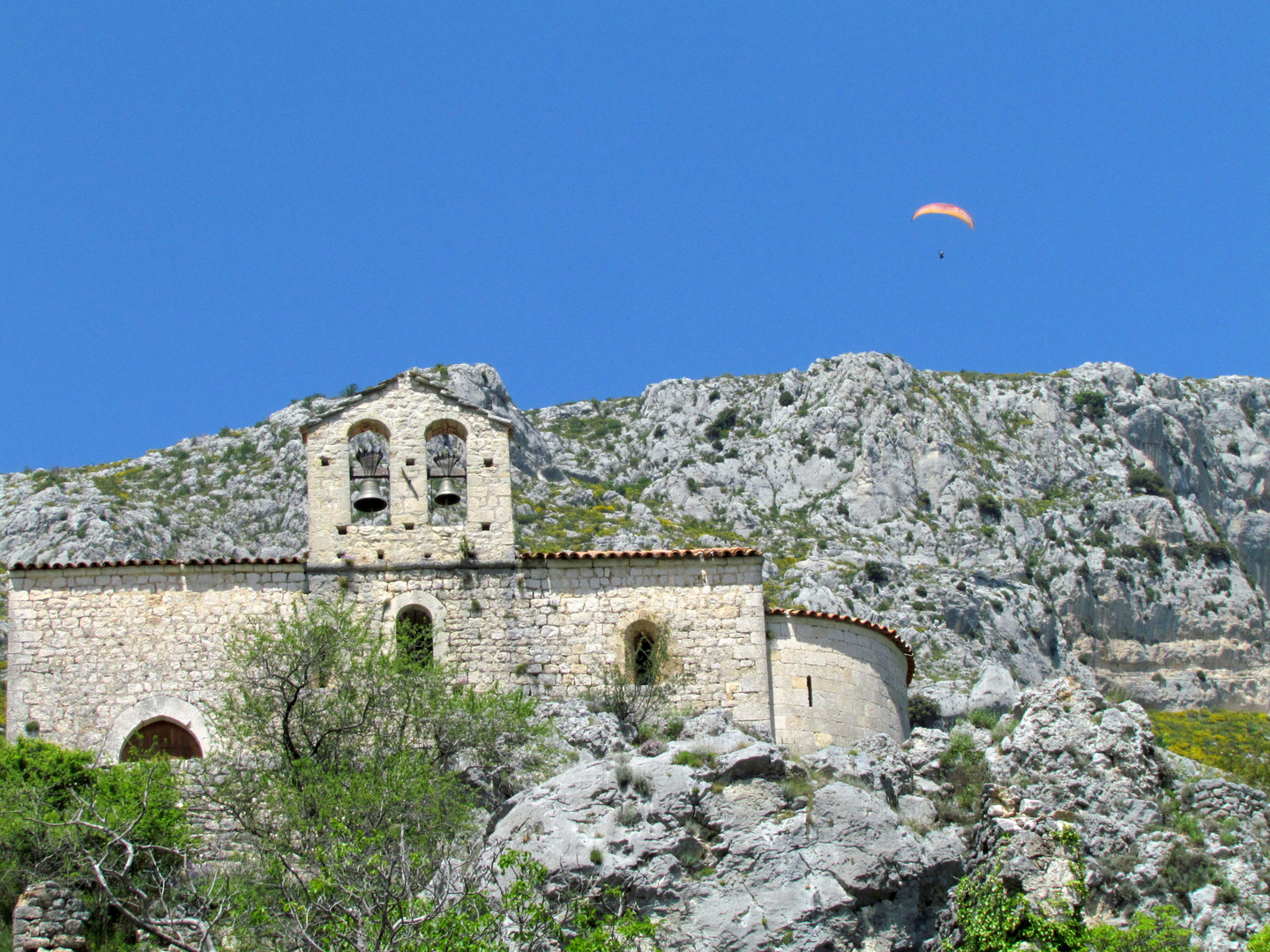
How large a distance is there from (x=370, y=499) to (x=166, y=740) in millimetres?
6602

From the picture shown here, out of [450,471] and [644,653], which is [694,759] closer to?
[644,653]

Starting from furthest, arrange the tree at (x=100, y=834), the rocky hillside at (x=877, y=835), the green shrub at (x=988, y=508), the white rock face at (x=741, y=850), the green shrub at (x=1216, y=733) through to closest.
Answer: the green shrub at (x=988, y=508) → the green shrub at (x=1216, y=733) → the rocky hillside at (x=877, y=835) → the white rock face at (x=741, y=850) → the tree at (x=100, y=834)

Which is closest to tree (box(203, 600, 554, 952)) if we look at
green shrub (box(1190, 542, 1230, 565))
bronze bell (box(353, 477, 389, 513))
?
bronze bell (box(353, 477, 389, 513))

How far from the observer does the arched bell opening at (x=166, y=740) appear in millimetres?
29688

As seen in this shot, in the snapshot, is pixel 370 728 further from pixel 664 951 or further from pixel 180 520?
pixel 180 520

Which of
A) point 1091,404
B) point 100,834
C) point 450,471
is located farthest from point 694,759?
point 1091,404

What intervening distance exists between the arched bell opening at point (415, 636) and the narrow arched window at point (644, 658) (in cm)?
438

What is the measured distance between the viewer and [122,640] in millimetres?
30406

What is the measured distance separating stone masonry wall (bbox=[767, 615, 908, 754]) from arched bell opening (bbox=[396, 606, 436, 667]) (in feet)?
24.4

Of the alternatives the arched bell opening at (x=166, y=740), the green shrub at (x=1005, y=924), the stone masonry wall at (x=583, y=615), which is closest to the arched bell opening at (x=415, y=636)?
the stone masonry wall at (x=583, y=615)

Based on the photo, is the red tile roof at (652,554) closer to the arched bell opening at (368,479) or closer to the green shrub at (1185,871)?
the arched bell opening at (368,479)

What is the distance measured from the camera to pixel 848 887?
25.7 meters

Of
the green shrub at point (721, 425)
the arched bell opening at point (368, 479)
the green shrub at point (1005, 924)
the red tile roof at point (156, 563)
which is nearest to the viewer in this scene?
the green shrub at point (1005, 924)

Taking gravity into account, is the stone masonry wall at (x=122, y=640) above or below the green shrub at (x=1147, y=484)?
below
